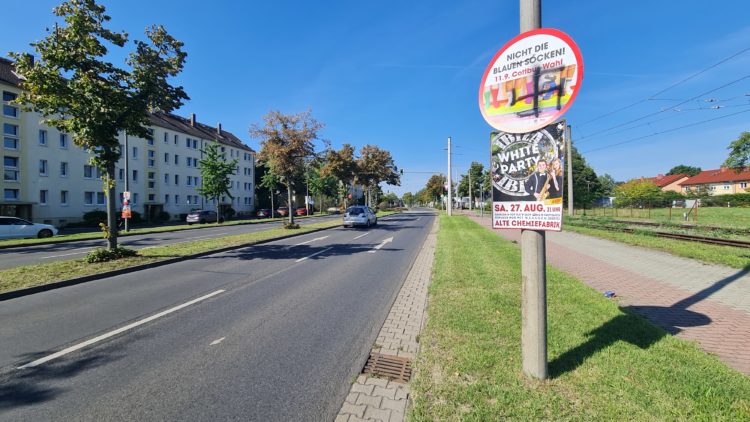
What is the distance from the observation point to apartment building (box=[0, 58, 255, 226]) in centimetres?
2941

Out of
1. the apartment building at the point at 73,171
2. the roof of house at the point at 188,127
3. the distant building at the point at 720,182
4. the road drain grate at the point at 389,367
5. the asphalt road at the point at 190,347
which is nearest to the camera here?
the asphalt road at the point at 190,347

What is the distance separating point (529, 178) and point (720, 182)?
350 ft

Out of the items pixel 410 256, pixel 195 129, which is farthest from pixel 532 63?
pixel 195 129

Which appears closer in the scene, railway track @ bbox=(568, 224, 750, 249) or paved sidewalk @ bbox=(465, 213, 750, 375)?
paved sidewalk @ bbox=(465, 213, 750, 375)

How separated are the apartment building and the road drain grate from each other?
1779 cm

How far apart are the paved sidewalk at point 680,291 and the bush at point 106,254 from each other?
12.6m

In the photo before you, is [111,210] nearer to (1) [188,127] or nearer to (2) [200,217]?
(2) [200,217]

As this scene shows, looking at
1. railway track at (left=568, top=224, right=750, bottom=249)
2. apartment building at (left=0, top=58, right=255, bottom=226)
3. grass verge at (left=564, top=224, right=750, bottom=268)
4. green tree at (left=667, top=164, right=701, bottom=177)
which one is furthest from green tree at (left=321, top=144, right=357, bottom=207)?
green tree at (left=667, top=164, right=701, bottom=177)

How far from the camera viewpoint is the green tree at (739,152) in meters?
45.3

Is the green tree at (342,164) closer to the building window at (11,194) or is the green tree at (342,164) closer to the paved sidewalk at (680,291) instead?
the building window at (11,194)

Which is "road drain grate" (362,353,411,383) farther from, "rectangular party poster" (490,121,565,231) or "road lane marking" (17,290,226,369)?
"road lane marking" (17,290,226,369)

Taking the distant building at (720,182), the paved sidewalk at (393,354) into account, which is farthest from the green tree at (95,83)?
the distant building at (720,182)

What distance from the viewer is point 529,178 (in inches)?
122

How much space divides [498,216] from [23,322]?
22.7 feet
